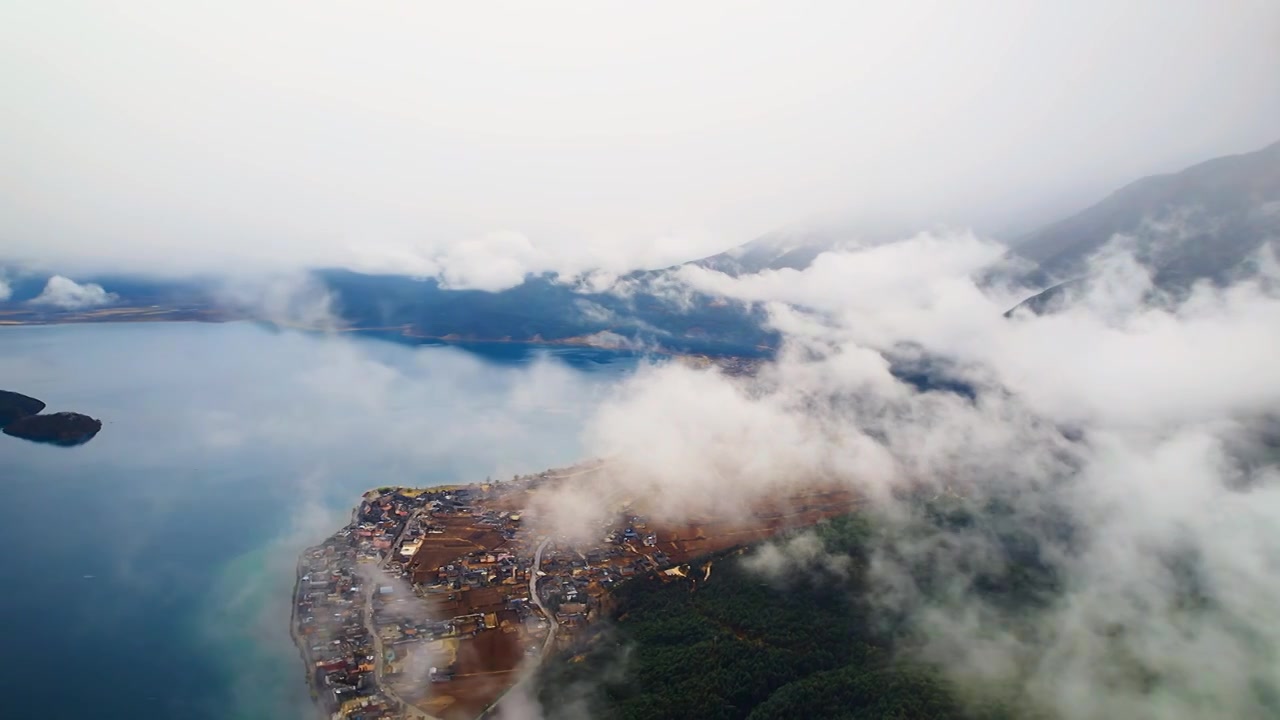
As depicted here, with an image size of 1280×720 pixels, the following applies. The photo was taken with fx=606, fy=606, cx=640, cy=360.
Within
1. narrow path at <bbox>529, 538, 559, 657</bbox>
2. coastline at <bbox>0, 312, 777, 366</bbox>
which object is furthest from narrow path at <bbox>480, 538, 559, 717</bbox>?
coastline at <bbox>0, 312, 777, 366</bbox>

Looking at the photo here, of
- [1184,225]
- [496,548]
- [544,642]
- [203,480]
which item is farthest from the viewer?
[1184,225]

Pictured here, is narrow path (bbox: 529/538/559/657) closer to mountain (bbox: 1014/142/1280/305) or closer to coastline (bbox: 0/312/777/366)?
mountain (bbox: 1014/142/1280/305)

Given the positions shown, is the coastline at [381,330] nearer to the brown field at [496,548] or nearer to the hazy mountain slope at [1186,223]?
the hazy mountain slope at [1186,223]

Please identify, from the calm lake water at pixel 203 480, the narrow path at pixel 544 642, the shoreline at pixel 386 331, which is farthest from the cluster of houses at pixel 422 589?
the shoreline at pixel 386 331

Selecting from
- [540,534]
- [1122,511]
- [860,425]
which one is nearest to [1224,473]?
[1122,511]

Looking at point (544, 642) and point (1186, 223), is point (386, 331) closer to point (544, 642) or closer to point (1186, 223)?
point (544, 642)

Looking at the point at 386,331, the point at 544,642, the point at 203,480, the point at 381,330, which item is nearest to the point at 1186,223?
the point at 544,642
